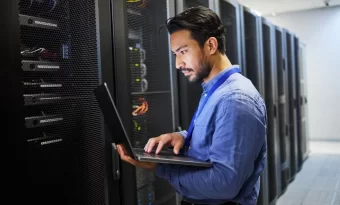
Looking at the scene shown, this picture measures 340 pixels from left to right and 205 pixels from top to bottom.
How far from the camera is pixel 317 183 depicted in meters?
4.20

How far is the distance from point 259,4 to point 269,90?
12.0ft

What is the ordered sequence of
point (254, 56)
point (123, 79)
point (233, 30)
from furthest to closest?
point (254, 56) < point (233, 30) < point (123, 79)

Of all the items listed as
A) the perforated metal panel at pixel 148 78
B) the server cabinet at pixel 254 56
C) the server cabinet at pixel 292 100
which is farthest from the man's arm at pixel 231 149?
the server cabinet at pixel 292 100

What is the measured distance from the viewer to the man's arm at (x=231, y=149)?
0.89m

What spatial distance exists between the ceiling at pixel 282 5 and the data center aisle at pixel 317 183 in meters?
2.85

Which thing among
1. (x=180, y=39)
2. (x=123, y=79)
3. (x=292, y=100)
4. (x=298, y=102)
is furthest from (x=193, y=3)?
(x=298, y=102)

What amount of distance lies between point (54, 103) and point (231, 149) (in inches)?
22.1

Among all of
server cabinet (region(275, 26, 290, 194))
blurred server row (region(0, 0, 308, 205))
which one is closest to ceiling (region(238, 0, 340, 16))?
server cabinet (region(275, 26, 290, 194))

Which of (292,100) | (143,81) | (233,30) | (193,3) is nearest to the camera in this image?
(143,81)

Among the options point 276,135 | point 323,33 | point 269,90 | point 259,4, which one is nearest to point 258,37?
point 269,90

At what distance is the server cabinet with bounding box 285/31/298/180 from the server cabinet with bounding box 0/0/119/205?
3.56 metres

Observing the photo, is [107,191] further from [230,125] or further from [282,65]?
[282,65]

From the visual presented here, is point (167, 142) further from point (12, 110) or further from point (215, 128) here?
point (12, 110)

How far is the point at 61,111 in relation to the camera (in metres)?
1.07
